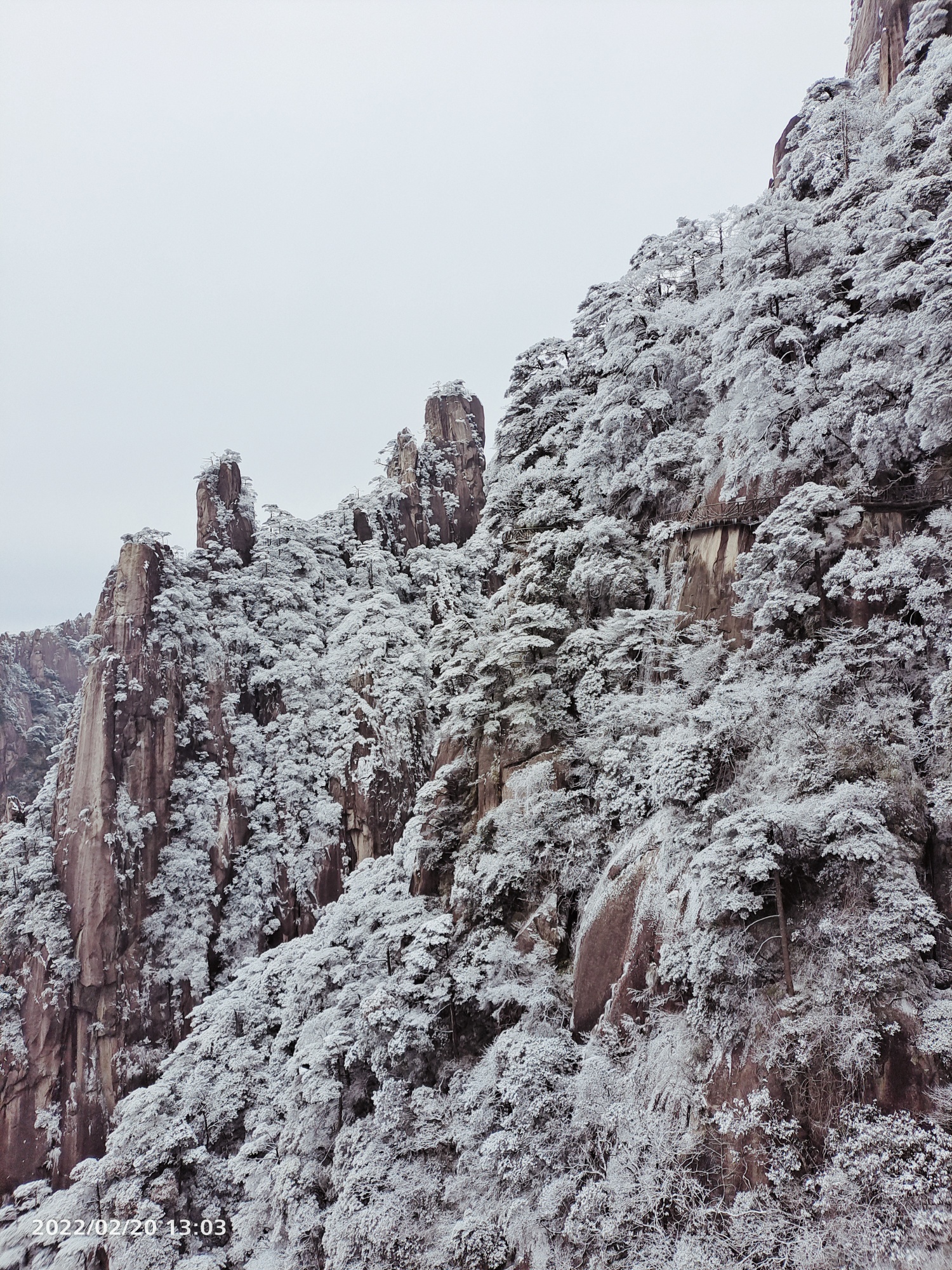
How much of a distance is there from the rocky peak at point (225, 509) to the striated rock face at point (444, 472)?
30.9ft

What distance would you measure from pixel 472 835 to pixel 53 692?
5579 cm

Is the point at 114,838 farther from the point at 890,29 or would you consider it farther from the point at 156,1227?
the point at 890,29

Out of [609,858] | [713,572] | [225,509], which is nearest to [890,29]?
[713,572]

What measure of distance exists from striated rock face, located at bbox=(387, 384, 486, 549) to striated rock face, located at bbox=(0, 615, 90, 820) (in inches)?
1326

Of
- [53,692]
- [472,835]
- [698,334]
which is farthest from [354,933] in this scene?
[53,692]

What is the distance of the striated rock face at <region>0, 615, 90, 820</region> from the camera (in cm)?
4875

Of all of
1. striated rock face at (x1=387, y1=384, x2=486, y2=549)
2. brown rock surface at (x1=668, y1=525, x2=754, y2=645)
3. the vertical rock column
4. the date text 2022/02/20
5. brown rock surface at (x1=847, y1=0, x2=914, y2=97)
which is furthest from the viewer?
striated rock face at (x1=387, y1=384, x2=486, y2=549)

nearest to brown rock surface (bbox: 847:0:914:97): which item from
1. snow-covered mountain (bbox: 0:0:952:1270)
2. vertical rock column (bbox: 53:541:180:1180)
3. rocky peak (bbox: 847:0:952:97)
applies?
rocky peak (bbox: 847:0:952:97)

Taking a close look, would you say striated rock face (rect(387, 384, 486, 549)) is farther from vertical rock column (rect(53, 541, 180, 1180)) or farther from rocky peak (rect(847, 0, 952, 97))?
rocky peak (rect(847, 0, 952, 97))

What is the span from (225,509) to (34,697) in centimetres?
3444

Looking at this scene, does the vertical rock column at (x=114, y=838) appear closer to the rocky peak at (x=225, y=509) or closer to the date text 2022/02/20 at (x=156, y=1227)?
the rocky peak at (x=225, y=509)

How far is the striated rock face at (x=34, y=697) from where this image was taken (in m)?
48.8

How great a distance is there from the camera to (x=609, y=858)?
13.5m

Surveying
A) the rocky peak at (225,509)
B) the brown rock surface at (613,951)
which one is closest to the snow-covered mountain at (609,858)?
the brown rock surface at (613,951)
